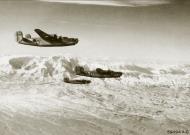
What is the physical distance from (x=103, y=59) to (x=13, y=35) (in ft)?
3.18

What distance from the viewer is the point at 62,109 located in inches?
192

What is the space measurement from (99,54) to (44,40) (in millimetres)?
592

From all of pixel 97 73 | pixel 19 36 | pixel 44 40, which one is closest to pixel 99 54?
pixel 97 73

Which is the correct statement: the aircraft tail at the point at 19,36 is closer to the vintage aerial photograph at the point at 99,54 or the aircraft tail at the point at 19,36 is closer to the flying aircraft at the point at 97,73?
the vintage aerial photograph at the point at 99,54

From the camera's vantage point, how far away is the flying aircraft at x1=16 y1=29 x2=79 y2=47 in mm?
5020

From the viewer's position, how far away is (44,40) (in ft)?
16.5

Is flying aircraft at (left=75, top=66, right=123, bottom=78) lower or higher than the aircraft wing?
lower

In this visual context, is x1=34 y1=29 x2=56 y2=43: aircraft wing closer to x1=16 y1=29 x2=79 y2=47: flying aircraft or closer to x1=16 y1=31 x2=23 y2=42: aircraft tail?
x1=16 y1=29 x2=79 y2=47: flying aircraft

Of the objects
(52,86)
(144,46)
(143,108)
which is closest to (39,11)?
(52,86)

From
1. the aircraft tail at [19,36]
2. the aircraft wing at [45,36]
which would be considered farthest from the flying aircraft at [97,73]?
the aircraft tail at [19,36]

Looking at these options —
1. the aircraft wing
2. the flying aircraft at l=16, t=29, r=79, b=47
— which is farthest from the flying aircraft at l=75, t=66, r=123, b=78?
the aircraft wing

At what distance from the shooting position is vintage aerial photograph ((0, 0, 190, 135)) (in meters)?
4.97

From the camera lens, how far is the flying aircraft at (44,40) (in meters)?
5.02

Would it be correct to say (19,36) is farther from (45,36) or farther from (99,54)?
(99,54)
